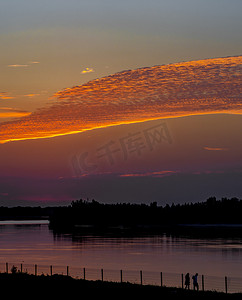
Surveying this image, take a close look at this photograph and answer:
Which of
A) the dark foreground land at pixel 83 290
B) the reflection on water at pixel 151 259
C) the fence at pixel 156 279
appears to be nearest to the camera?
the dark foreground land at pixel 83 290

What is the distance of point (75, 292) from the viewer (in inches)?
1852

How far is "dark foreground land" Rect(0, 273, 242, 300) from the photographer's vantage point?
4441 cm

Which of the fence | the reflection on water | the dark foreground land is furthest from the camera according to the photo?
the reflection on water

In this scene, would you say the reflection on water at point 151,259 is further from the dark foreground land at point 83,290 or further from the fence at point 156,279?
the dark foreground land at point 83,290

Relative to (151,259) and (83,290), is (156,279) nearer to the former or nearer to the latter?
(83,290)

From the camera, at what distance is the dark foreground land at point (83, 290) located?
4441cm

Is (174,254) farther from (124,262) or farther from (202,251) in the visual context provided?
(124,262)

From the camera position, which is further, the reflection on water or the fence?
the reflection on water

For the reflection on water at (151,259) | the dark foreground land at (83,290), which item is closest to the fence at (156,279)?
the dark foreground land at (83,290)

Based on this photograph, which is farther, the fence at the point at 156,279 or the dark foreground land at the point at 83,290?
the fence at the point at 156,279

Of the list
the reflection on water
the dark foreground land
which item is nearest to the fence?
the dark foreground land

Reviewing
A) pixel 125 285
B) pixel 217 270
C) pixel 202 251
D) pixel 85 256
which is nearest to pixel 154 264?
pixel 217 270

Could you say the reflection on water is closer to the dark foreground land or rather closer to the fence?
the fence

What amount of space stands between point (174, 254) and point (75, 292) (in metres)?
75.1
